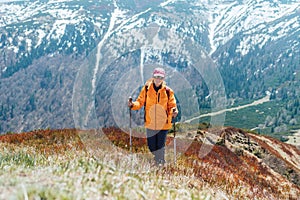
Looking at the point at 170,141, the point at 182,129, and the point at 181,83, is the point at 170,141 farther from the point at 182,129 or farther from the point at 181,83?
the point at 181,83

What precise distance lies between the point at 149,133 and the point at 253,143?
560 inches

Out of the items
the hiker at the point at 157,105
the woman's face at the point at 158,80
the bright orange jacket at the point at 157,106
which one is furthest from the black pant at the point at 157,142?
the woman's face at the point at 158,80

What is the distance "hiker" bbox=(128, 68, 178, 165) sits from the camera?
10.9 meters

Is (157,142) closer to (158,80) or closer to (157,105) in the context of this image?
(157,105)

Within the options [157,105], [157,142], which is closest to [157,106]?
[157,105]

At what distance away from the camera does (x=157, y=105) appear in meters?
10.9

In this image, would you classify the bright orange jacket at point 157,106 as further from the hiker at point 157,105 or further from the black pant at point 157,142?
the black pant at point 157,142

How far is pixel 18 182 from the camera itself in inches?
197

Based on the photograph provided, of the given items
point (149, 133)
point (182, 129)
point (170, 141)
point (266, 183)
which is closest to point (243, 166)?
point (266, 183)

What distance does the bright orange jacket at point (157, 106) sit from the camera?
1091 centimetres

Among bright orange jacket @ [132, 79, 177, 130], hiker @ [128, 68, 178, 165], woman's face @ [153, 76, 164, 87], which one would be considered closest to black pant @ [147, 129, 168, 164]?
hiker @ [128, 68, 178, 165]

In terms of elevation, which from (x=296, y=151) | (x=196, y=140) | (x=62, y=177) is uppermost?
(x=62, y=177)

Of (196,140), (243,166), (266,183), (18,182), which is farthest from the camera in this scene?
(196,140)

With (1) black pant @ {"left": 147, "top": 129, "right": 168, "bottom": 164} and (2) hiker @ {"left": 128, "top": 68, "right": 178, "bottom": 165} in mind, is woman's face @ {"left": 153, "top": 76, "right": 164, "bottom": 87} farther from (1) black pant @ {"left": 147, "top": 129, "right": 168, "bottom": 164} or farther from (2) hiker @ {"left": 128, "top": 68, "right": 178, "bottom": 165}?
(1) black pant @ {"left": 147, "top": 129, "right": 168, "bottom": 164}
